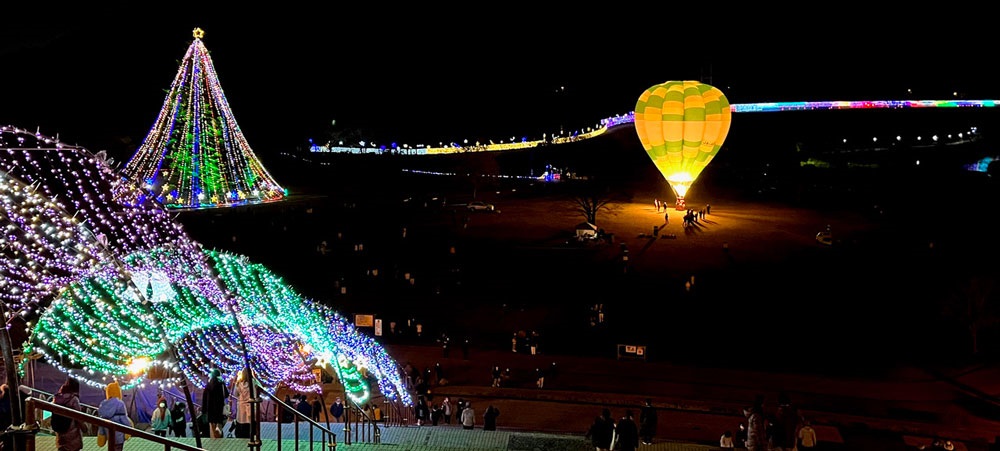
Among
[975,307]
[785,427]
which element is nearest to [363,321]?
[785,427]

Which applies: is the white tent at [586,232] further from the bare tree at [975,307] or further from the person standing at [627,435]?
the person standing at [627,435]

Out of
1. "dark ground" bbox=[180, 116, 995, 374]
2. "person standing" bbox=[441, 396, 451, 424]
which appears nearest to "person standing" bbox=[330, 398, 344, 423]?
"person standing" bbox=[441, 396, 451, 424]

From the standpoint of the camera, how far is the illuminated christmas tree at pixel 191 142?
A: 124ft

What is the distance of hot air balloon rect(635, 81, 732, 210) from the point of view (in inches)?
1315

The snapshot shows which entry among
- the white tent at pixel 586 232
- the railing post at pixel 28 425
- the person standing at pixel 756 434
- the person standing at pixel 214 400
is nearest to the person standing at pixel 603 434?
the person standing at pixel 756 434

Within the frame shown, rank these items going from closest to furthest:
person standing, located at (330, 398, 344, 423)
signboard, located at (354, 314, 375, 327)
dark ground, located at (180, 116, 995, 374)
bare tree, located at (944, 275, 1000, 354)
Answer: person standing, located at (330, 398, 344, 423), signboard, located at (354, 314, 375, 327), dark ground, located at (180, 116, 995, 374), bare tree, located at (944, 275, 1000, 354)

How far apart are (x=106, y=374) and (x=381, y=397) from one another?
5.65 m

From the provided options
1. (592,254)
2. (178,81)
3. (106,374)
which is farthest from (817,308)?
(178,81)

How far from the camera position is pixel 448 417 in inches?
576

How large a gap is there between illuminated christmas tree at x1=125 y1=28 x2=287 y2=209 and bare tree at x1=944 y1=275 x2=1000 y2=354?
30440mm

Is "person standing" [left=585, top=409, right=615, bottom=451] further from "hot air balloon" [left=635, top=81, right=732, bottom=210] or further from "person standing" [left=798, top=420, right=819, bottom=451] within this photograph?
"hot air balloon" [left=635, top=81, right=732, bottom=210]

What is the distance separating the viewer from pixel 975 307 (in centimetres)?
2247

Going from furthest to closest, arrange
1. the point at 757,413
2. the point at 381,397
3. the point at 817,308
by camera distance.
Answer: the point at 817,308 < the point at 381,397 < the point at 757,413

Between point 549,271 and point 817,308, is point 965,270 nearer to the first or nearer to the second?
point 817,308
